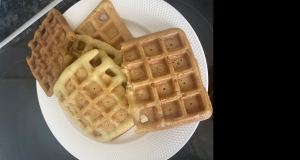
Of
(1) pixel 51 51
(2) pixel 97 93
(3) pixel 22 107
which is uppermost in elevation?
(1) pixel 51 51

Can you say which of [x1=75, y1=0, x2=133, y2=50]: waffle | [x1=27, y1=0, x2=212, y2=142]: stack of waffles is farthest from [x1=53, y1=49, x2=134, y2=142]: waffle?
[x1=75, y1=0, x2=133, y2=50]: waffle

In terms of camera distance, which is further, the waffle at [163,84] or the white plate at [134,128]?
the white plate at [134,128]

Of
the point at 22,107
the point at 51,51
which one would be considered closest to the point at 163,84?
the point at 51,51

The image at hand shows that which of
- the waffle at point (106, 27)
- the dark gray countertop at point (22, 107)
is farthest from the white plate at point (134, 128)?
the dark gray countertop at point (22, 107)

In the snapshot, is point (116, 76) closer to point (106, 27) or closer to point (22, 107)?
point (106, 27)

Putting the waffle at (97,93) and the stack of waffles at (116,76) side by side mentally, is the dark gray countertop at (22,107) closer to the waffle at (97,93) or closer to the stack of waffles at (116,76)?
the stack of waffles at (116,76)
